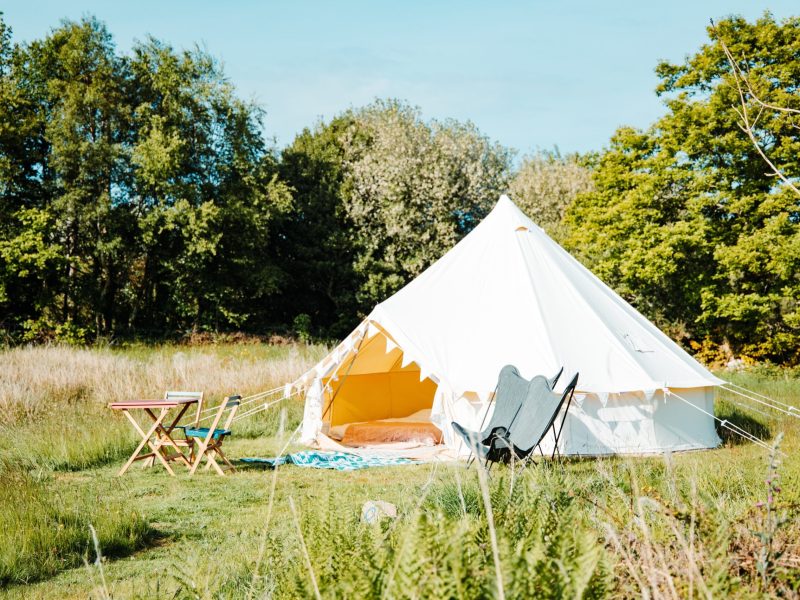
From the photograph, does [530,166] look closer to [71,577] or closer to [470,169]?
[470,169]

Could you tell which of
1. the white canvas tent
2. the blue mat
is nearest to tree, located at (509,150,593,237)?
the white canvas tent

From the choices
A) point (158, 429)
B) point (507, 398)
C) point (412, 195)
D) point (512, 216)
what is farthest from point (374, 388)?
point (412, 195)

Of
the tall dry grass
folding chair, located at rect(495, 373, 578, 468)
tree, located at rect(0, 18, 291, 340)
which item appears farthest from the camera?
tree, located at rect(0, 18, 291, 340)

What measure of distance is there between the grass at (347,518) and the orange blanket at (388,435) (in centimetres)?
81

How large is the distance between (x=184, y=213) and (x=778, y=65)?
43.5ft

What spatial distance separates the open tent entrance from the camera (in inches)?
334

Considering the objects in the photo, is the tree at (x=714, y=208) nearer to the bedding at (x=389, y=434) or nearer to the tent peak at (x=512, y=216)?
the tent peak at (x=512, y=216)

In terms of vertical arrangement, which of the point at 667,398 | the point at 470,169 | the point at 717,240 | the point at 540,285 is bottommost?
the point at 667,398

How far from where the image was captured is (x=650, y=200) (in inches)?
606

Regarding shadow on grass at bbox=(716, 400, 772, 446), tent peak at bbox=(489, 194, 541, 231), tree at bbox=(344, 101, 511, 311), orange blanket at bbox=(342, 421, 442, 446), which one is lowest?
orange blanket at bbox=(342, 421, 442, 446)

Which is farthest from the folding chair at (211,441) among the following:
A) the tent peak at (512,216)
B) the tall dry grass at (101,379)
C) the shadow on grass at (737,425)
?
the shadow on grass at (737,425)

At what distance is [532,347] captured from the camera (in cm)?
684

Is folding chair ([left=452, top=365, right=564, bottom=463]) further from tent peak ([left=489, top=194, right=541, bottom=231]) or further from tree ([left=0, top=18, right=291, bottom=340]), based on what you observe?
tree ([left=0, top=18, right=291, bottom=340])

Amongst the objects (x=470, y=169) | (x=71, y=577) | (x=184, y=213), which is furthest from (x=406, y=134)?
(x=71, y=577)
